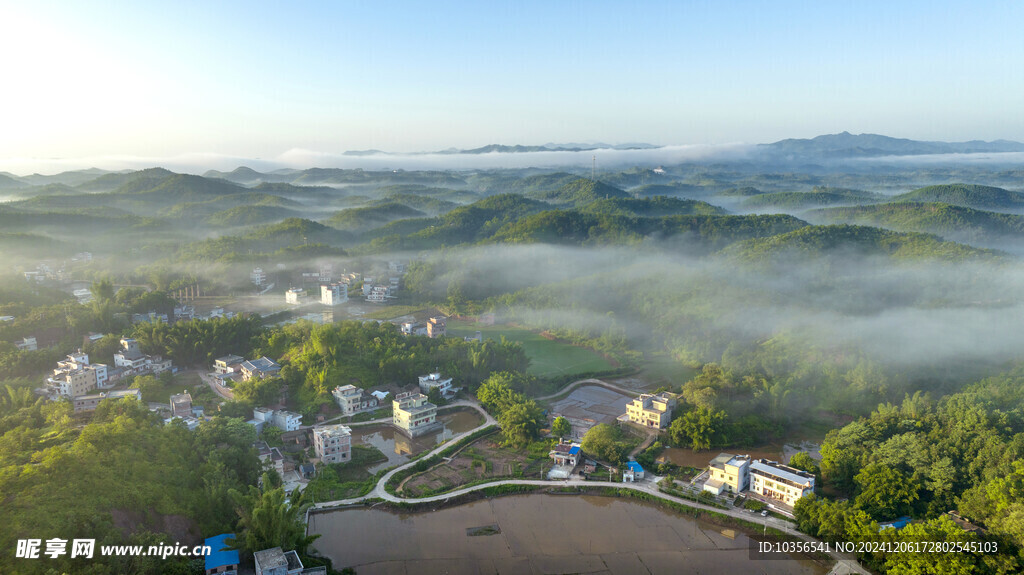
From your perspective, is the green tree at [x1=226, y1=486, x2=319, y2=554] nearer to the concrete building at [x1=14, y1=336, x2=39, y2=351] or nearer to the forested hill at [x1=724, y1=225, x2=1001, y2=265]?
the concrete building at [x1=14, y1=336, x2=39, y2=351]

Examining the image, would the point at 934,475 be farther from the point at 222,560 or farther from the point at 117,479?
the point at 117,479

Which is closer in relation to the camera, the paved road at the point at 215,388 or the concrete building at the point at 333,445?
the concrete building at the point at 333,445

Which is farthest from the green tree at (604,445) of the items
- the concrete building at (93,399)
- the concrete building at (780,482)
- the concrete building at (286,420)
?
the concrete building at (93,399)

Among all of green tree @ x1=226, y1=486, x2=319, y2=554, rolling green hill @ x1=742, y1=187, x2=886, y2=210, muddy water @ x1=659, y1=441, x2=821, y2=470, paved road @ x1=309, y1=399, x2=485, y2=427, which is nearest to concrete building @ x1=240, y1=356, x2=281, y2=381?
paved road @ x1=309, y1=399, x2=485, y2=427

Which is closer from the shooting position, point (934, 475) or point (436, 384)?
point (934, 475)

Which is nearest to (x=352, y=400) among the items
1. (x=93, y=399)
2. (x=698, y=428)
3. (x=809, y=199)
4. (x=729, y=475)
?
(x=93, y=399)

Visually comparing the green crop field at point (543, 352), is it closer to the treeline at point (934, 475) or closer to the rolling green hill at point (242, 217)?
the treeline at point (934, 475)

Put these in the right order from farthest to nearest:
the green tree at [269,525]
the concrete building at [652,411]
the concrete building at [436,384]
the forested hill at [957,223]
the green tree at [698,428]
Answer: the forested hill at [957,223] → the concrete building at [436,384] → the concrete building at [652,411] → the green tree at [698,428] → the green tree at [269,525]
